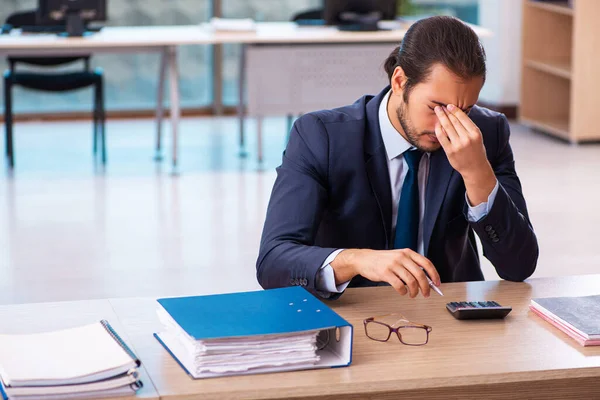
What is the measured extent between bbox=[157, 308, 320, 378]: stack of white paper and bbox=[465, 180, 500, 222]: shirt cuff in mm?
600

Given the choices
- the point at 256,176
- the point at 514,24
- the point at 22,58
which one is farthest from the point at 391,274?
the point at 514,24

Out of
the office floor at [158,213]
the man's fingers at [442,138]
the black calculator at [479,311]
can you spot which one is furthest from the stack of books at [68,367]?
the office floor at [158,213]

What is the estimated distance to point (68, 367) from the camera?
4.94ft

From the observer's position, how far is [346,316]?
187 cm

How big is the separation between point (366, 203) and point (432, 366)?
0.64 meters

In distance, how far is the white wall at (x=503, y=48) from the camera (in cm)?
765

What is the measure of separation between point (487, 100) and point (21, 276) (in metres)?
4.73

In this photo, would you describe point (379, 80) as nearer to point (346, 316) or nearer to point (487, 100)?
point (487, 100)

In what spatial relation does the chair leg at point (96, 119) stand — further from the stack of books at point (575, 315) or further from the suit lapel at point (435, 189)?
the stack of books at point (575, 315)

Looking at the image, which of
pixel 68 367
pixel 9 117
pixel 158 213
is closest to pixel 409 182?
pixel 68 367

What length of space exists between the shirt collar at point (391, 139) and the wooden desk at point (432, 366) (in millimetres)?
415

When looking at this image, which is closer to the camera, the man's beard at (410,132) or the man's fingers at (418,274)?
the man's fingers at (418,274)

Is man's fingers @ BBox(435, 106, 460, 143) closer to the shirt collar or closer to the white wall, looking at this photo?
the shirt collar

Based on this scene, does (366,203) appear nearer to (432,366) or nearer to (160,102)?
(432,366)
